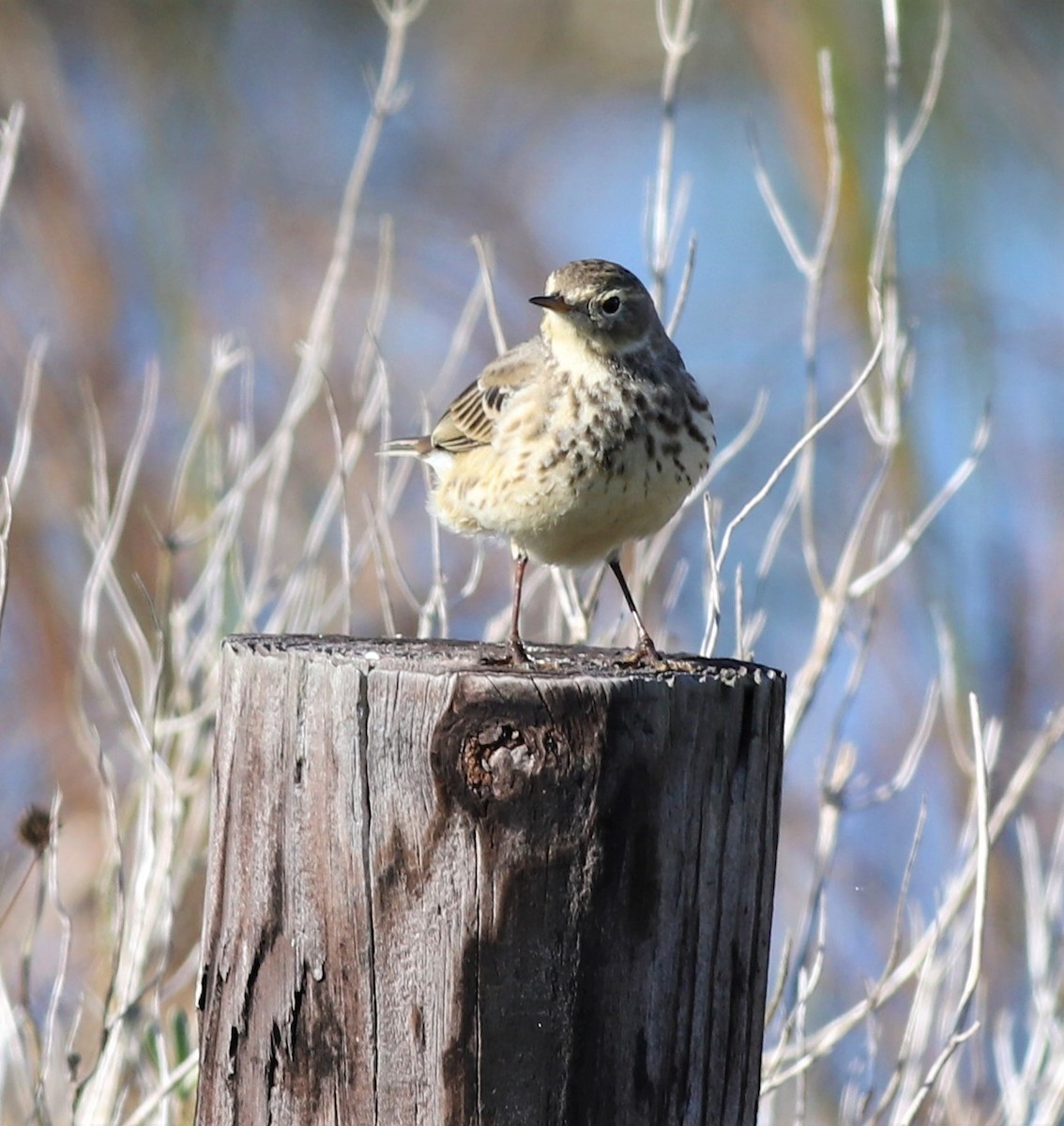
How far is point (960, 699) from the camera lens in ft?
20.8

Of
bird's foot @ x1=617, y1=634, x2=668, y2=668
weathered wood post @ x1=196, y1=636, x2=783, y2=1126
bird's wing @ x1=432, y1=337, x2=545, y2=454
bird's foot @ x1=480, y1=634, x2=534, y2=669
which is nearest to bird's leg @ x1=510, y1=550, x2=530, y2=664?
bird's foot @ x1=480, y1=634, x2=534, y2=669

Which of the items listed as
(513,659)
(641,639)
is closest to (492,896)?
(513,659)

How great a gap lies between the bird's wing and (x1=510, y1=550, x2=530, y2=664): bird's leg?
29 cm

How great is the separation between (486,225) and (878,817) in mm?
3965

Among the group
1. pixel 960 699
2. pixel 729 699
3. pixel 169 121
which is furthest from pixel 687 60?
pixel 729 699

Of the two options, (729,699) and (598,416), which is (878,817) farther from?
(729,699)

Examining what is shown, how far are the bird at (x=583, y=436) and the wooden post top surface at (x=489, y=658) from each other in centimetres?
26

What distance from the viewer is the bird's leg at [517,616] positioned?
2.95 metres

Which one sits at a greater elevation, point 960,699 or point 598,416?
point 598,416

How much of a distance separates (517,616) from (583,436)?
1.40ft

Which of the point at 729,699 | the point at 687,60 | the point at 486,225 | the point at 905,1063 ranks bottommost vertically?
the point at 905,1063

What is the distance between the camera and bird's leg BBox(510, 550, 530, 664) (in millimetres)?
2953

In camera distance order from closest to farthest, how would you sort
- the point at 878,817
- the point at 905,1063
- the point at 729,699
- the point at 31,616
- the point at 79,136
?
the point at 729,699 < the point at 905,1063 < the point at 878,817 < the point at 31,616 < the point at 79,136

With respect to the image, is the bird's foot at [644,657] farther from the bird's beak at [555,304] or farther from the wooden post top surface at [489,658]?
the bird's beak at [555,304]
